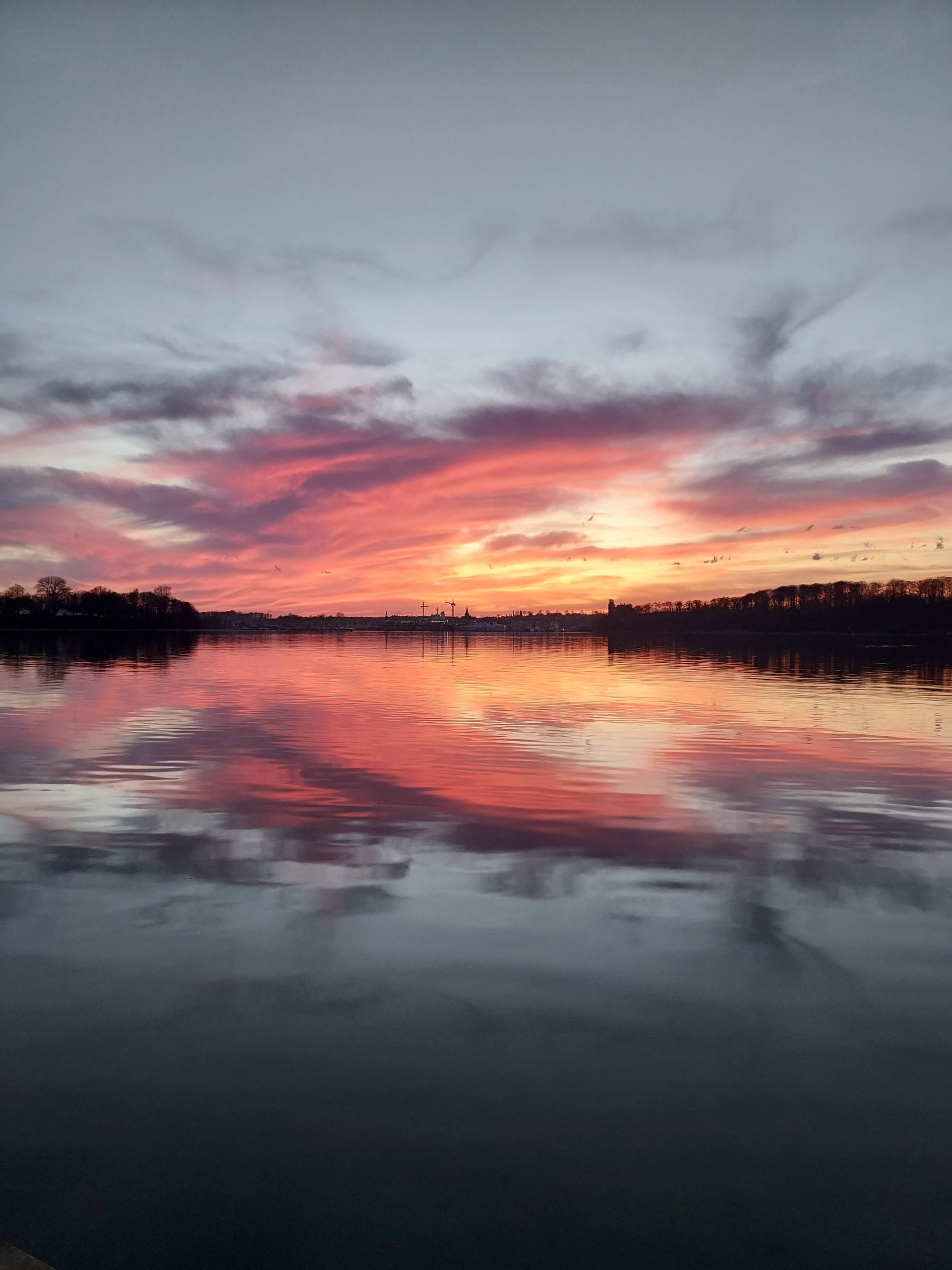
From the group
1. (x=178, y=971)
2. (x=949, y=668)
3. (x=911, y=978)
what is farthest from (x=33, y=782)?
(x=949, y=668)

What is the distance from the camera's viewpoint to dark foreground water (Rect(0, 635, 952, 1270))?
5375 mm

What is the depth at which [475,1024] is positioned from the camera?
7652 mm

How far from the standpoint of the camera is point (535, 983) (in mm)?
8531

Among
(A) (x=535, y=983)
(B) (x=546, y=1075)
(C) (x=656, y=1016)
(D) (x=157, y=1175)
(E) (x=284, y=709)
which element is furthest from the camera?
(E) (x=284, y=709)

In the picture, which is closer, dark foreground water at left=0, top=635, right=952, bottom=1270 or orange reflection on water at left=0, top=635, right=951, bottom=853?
dark foreground water at left=0, top=635, right=952, bottom=1270

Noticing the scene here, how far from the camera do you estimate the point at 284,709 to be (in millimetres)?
35812

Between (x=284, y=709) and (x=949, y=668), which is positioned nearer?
(x=284, y=709)

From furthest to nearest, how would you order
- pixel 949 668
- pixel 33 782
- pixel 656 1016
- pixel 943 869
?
1. pixel 949 668
2. pixel 33 782
3. pixel 943 869
4. pixel 656 1016

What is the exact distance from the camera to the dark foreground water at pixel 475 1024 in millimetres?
5375

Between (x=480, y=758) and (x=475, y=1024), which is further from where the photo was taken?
(x=480, y=758)

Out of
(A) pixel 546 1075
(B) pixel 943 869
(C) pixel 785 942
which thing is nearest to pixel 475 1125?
(A) pixel 546 1075

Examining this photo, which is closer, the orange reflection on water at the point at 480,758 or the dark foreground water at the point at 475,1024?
the dark foreground water at the point at 475,1024

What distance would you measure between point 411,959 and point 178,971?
2.42 meters

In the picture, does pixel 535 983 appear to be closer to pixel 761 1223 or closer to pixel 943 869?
pixel 761 1223
